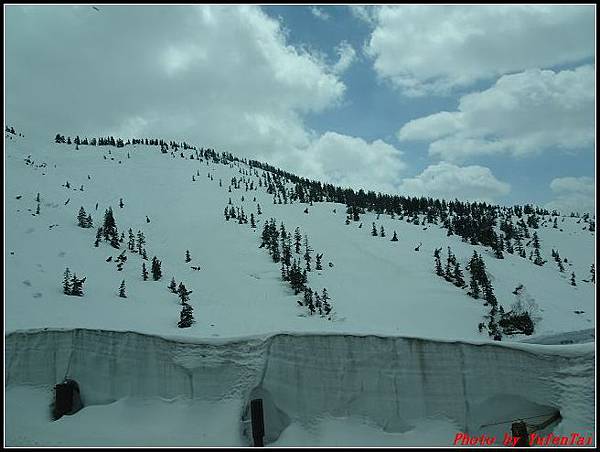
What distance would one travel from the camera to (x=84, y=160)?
81500mm

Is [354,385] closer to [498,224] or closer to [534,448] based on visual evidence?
[534,448]

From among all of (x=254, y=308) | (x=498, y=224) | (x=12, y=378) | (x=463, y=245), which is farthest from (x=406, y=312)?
(x=498, y=224)

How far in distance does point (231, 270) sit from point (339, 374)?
31.2 metres

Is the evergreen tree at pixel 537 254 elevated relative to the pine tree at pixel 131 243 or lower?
lower

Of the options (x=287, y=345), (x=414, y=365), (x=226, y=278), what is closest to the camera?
(x=414, y=365)

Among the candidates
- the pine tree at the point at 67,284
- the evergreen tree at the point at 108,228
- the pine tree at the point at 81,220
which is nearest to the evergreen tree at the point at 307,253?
the evergreen tree at the point at 108,228

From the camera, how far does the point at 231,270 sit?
1655 inches

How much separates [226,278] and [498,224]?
4798cm

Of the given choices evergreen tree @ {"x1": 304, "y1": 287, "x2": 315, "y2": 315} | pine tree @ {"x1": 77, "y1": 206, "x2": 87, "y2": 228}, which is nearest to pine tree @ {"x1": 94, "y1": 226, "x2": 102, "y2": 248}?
pine tree @ {"x1": 77, "y1": 206, "x2": 87, "y2": 228}

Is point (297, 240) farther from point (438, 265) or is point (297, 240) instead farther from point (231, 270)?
point (438, 265)

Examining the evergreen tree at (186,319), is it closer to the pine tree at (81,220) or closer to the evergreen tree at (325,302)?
the evergreen tree at (325,302)

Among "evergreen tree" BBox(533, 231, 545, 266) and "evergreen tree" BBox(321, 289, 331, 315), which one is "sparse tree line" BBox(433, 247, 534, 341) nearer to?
"evergreen tree" BBox(533, 231, 545, 266)

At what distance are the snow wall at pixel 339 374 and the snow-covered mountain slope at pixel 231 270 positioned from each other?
2141 mm

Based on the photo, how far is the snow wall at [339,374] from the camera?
35.2ft
